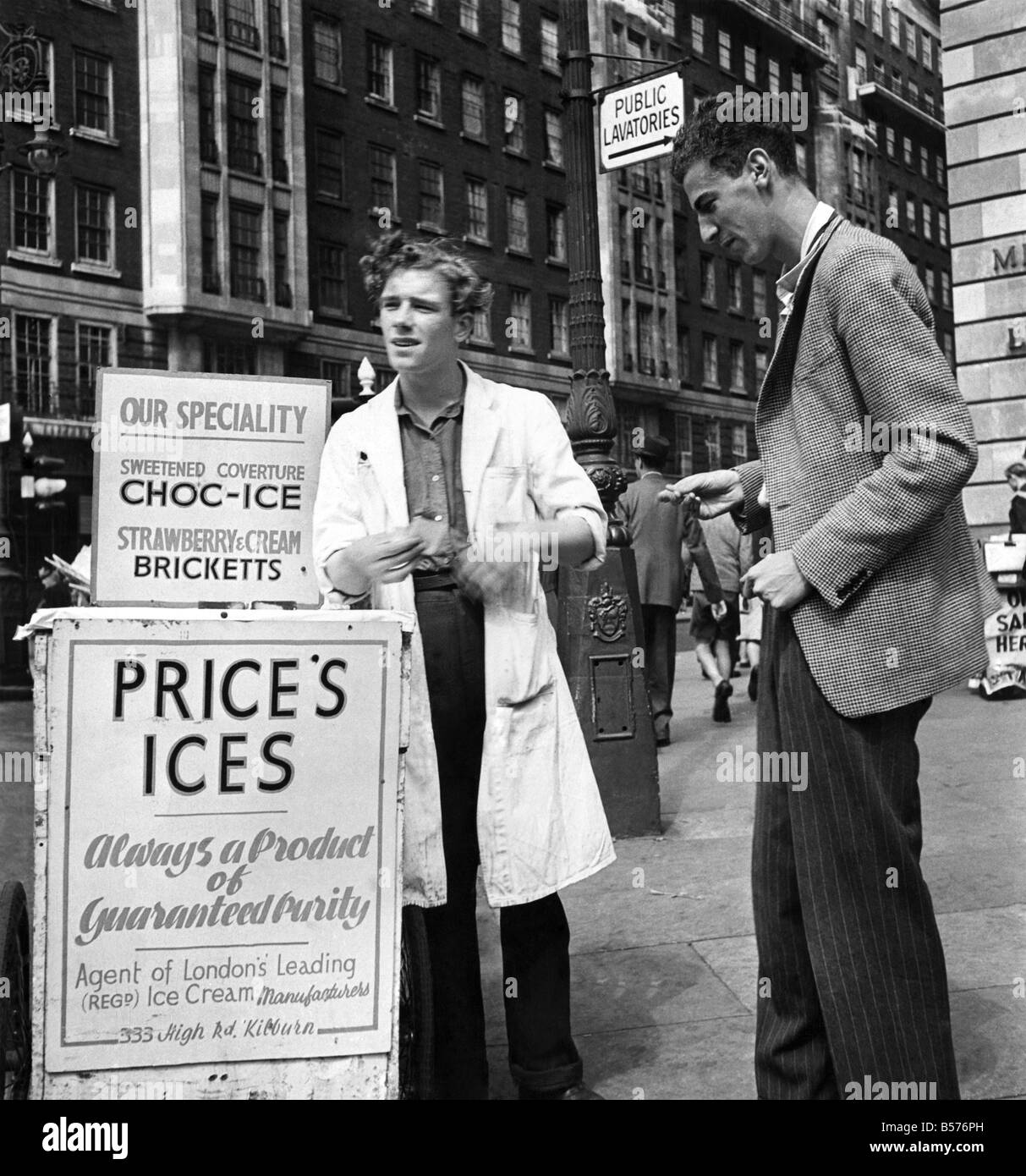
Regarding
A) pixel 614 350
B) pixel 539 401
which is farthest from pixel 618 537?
pixel 614 350

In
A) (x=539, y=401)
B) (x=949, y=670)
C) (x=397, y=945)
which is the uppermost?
(x=539, y=401)

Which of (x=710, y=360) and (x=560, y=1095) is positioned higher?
(x=710, y=360)

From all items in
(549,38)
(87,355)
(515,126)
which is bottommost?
(87,355)

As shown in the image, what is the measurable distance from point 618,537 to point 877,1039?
4317mm

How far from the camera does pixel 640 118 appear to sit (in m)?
6.71

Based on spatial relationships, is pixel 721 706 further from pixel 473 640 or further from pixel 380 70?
pixel 380 70

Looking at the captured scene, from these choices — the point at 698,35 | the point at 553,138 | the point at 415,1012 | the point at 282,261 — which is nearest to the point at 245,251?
the point at 282,261

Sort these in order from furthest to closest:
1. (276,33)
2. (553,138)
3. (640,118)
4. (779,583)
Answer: (553,138) < (276,33) < (640,118) < (779,583)

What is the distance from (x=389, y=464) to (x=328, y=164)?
102ft

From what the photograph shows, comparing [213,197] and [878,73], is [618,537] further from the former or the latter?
[213,197]

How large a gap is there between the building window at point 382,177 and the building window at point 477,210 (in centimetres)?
274

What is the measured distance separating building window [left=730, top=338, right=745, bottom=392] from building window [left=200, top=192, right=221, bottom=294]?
21760mm

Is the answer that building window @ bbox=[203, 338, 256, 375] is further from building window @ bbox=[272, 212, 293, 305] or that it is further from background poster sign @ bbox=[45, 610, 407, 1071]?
background poster sign @ bbox=[45, 610, 407, 1071]

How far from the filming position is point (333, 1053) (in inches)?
101
